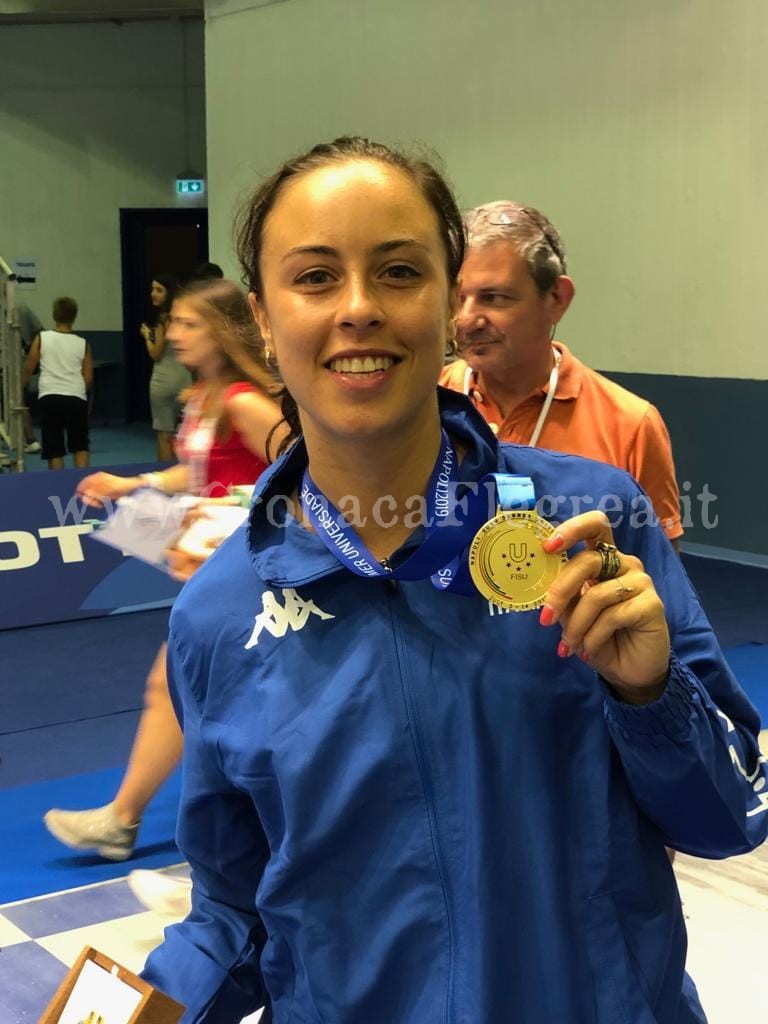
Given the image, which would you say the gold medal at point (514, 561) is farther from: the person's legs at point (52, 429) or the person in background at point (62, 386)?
the person's legs at point (52, 429)

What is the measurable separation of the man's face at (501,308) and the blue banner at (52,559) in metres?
4.58

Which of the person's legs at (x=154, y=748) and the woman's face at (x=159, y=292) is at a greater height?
the woman's face at (x=159, y=292)

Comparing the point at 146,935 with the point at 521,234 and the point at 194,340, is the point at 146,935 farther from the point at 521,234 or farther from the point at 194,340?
the point at 521,234

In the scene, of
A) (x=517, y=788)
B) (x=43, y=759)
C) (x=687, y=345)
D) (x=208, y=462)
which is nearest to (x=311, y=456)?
(x=517, y=788)

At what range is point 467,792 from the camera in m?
1.29

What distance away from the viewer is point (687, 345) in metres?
9.29

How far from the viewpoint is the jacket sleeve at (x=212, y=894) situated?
1.42 metres

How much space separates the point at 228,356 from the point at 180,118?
13660 mm

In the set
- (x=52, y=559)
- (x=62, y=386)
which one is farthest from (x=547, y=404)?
(x=62, y=386)

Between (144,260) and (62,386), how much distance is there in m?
6.31

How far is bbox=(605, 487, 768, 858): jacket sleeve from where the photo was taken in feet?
3.93

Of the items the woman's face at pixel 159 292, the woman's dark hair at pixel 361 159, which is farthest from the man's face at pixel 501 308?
the woman's face at pixel 159 292

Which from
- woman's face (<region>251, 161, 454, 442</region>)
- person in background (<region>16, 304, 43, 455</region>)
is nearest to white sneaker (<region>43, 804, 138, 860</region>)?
woman's face (<region>251, 161, 454, 442</region>)

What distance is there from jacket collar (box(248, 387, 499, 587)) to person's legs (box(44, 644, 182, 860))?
2.55 meters
